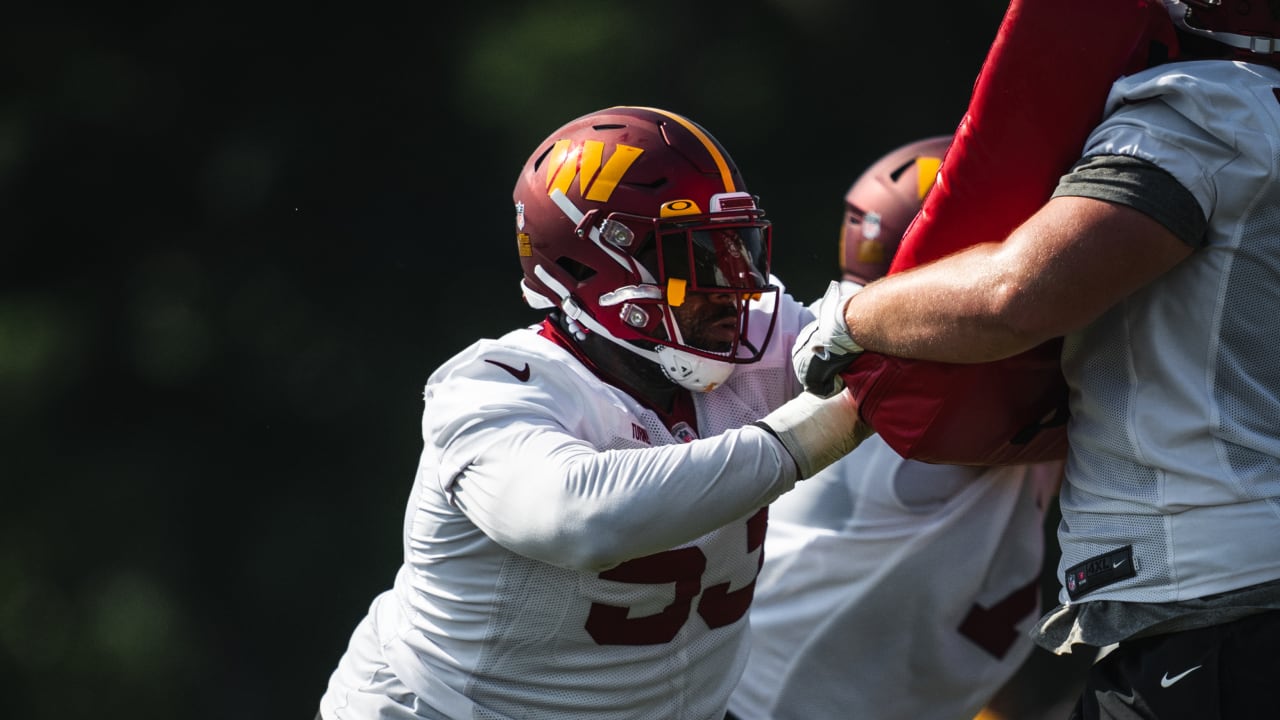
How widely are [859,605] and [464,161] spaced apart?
2.43 metres

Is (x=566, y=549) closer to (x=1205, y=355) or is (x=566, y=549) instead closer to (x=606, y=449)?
(x=606, y=449)

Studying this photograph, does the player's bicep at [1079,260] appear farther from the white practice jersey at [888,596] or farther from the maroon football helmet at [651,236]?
the white practice jersey at [888,596]

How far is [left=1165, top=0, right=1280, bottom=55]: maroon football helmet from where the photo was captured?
1885 mm

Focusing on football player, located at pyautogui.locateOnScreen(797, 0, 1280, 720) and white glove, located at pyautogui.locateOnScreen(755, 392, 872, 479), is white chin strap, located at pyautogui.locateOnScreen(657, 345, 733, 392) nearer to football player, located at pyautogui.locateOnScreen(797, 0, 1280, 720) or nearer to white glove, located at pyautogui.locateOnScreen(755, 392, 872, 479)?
white glove, located at pyautogui.locateOnScreen(755, 392, 872, 479)

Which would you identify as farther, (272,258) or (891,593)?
(272,258)

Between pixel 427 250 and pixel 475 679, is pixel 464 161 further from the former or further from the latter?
pixel 475 679

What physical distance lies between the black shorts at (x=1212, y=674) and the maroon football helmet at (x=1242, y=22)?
0.79 metres

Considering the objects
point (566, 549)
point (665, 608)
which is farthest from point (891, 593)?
point (566, 549)

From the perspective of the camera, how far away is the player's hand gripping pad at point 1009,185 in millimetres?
1896

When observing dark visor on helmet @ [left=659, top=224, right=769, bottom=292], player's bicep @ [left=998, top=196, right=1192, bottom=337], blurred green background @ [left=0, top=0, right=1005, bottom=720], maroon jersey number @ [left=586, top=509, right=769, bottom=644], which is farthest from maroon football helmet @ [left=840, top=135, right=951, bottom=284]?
player's bicep @ [left=998, top=196, right=1192, bottom=337]

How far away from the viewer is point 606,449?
2.36 m

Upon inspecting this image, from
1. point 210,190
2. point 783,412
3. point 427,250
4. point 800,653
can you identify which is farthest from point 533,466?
point 210,190

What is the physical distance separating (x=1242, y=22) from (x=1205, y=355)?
49 centimetres

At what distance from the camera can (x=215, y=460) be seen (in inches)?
190
